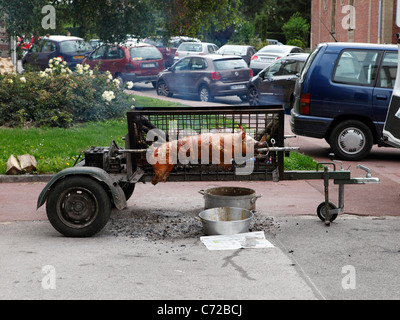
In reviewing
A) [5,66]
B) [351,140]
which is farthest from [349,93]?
[5,66]

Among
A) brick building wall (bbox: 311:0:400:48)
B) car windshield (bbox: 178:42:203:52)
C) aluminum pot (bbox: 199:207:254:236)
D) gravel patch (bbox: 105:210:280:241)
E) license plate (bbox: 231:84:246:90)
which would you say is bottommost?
gravel patch (bbox: 105:210:280:241)

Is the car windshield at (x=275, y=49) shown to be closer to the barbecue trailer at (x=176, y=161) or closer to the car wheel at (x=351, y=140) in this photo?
the car wheel at (x=351, y=140)

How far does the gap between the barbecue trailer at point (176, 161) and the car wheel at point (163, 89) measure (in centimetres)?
1645

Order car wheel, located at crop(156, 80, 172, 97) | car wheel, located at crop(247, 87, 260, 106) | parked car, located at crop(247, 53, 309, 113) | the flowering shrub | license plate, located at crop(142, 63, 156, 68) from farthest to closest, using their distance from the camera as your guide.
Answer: license plate, located at crop(142, 63, 156, 68), car wheel, located at crop(156, 80, 172, 97), car wheel, located at crop(247, 87, 260, 106), parked car, located at crop(247, 53, 309, 113), the flowering shrub

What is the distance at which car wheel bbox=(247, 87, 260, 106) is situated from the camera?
2059cm

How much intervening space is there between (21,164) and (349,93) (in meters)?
5.71

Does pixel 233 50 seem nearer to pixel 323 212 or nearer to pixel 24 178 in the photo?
pixel 24 178

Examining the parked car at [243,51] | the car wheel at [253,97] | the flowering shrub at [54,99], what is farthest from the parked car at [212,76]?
the parked car at [243,51]

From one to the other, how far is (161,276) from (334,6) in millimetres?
36539

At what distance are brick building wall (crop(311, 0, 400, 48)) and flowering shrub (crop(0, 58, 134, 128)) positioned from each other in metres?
10.2

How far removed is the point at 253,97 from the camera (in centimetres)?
2092

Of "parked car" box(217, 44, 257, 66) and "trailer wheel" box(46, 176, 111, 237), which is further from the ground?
"parked car" box(217, 44, 257, 66)

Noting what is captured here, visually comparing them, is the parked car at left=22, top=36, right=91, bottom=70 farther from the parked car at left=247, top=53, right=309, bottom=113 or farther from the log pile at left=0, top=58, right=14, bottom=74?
the parked car at left=247, top=53, right=309, bottom=113

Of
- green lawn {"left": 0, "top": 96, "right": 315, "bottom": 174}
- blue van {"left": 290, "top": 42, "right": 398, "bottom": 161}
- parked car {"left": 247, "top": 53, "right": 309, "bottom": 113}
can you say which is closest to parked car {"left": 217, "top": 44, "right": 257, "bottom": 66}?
parked car {"left": 247, "top": 53, "right": 309, "bottom": 113}
